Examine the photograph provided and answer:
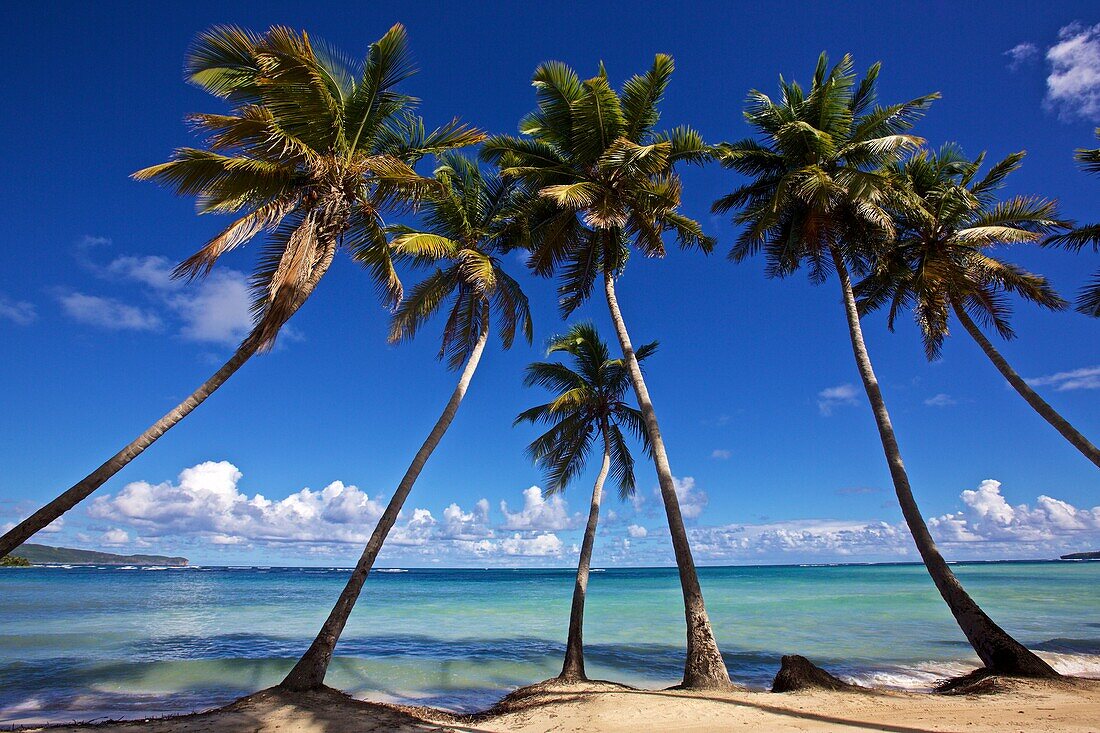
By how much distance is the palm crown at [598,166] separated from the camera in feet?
36.9

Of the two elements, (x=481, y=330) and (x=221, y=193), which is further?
(x=481, y=330)

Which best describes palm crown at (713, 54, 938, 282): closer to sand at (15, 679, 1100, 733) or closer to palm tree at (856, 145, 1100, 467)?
palm tree at (856, 145, 1100, 467)

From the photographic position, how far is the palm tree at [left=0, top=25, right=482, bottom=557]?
25.2 ft

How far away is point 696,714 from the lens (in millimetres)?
6863

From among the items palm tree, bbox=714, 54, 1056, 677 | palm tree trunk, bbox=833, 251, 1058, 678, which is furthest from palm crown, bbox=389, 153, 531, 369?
palm tree trunk, bbox=833, 251, 1058, 678

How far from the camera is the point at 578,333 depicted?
16.3 metres

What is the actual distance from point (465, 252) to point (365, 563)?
6366 mm

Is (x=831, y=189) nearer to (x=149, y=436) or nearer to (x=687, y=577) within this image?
(x=687, y=577)

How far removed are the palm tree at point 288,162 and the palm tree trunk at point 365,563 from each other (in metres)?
3.48

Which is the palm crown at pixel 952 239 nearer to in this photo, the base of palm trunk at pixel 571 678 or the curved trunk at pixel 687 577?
the curved trunk at pixel 687 577

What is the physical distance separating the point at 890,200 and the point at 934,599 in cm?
3411

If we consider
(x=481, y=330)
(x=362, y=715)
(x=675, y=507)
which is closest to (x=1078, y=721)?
(x=675, y=507)

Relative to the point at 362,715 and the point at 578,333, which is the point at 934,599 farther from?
the point at 362,715

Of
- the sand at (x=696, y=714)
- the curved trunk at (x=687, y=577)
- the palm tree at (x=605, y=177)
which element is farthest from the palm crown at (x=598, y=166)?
the sand at (x=696, y=714)
